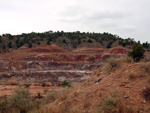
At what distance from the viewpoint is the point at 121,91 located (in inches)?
293

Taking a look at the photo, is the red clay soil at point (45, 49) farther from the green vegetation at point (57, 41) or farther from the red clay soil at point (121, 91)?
the red clay soil at point (121, 91)

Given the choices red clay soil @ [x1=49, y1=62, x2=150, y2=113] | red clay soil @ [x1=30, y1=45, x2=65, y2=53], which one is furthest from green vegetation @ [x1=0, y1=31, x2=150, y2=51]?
red clay soil @ [x1=49, y1=62, x2=150, y2=113]

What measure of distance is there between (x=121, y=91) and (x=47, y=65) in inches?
1496

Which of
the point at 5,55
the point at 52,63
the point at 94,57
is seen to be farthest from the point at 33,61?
the point at 94,57

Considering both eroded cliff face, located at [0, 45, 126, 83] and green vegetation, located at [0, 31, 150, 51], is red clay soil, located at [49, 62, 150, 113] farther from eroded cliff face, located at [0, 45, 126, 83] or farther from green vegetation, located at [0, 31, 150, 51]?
green vegetation, located at [0, 31, 150, 51]

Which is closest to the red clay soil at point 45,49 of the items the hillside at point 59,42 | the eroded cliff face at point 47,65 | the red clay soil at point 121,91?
the eroded cliff face at point 47,65

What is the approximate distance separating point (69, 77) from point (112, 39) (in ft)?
137

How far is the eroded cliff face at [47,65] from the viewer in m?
38.0

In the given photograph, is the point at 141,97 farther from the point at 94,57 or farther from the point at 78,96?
the point at 94,57

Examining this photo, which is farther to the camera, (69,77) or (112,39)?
(112,39)

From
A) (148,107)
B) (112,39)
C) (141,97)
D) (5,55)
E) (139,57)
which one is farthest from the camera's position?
(112,39)

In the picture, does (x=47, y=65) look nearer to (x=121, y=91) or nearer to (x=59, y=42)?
(x=59, y=42)

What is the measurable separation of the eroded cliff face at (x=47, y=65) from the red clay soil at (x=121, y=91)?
2830cm

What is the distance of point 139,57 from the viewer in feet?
36.4
